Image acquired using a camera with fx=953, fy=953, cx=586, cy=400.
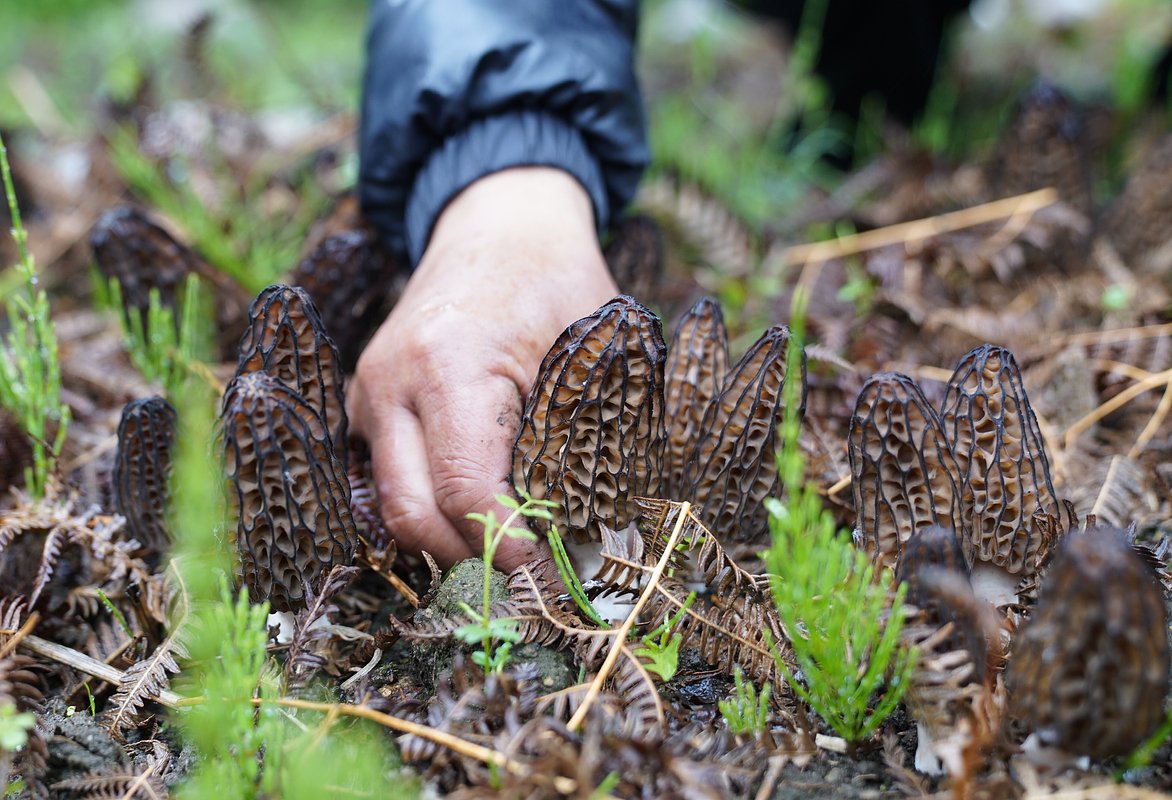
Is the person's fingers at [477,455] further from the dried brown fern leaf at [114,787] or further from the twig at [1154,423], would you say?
the twig at [1154,423]

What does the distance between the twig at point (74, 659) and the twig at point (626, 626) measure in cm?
95

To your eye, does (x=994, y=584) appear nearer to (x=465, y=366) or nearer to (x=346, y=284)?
(x=465, y=366)

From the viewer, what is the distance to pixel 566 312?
2.23 meters

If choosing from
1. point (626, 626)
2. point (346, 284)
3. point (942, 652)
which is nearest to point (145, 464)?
point (346, 284)

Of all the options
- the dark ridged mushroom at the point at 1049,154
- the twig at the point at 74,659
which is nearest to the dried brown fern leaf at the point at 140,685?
the twig at the point at 74,659

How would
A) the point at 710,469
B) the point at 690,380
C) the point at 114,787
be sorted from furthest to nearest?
the point at 690,380 → the point at 710,469 → the point at 114,787

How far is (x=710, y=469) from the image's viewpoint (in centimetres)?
206

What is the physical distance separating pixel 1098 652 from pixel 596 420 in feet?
3.11

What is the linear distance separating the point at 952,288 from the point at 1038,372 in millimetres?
708

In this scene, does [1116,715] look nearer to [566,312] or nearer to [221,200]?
[566,312]

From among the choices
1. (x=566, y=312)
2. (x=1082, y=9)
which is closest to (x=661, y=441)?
(x=566, y=312)

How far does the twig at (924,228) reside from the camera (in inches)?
136

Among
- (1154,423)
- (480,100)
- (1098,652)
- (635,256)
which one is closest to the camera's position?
(1098,652)

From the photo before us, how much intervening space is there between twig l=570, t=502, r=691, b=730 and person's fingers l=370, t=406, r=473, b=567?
438mm
